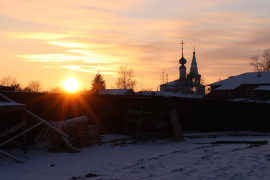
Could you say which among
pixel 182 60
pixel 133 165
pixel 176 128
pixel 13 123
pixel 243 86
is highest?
pixel 182 60

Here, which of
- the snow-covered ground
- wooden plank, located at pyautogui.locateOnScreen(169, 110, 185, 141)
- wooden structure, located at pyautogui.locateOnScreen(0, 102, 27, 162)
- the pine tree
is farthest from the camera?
the pine tree

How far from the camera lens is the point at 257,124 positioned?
2238 centimetres

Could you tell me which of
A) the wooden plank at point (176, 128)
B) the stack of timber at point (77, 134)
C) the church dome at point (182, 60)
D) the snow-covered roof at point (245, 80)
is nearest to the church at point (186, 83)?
the church dome at point (182, 60)

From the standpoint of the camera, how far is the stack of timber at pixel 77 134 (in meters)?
11.3

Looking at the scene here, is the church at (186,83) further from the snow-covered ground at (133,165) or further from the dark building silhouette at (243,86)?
the snow-covered ground at (133,165)

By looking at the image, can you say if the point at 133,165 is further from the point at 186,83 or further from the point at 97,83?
the point at 186,83

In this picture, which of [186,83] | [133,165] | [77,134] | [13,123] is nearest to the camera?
[133,165]

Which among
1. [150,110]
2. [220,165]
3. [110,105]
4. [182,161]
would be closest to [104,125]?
[110,105]

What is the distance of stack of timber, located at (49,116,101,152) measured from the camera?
Result: 11.3 m

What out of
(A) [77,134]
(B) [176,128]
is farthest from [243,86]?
(A) [77,134]

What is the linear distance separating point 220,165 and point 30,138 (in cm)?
678

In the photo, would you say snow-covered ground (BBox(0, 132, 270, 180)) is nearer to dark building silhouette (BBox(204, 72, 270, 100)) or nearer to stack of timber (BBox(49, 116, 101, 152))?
stack of timber (BBox(49, 116, 101, 152))

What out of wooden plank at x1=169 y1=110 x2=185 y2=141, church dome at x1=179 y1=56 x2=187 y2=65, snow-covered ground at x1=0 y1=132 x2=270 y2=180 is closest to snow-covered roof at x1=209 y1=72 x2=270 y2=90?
church dome at x1=179 y1=56 x2=187 y2=65

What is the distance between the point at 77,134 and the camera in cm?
1195
